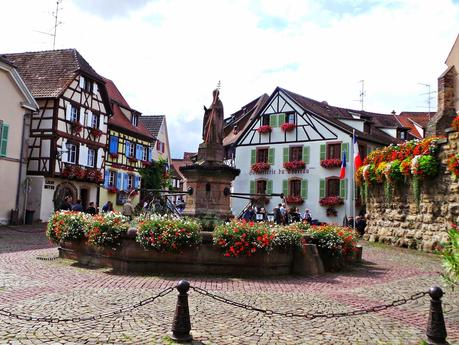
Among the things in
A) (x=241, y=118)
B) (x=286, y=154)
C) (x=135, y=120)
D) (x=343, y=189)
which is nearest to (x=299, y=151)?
(x=286, y=154)

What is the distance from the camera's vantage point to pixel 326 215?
110 feet

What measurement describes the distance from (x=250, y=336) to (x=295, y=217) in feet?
68.1

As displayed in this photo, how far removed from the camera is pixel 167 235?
997 cm

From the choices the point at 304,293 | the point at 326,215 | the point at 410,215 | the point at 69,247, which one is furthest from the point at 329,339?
the point at 326,215

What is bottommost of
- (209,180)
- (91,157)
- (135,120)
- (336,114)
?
(209,180)

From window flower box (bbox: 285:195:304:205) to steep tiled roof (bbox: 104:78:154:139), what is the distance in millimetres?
12995

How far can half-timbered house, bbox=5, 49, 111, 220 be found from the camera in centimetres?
2916

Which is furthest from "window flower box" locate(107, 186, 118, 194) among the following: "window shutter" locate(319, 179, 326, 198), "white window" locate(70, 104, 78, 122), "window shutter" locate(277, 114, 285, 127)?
"window shutter" locate(319, 179, 326, 198)

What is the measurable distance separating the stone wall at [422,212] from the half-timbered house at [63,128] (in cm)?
1799

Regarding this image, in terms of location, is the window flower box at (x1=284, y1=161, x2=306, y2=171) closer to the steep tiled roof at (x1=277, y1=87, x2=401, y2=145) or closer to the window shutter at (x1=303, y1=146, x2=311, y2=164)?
the window shutter at (x1=303, y1=146, x2=311, y2=164)

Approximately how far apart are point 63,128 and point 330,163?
17.2m

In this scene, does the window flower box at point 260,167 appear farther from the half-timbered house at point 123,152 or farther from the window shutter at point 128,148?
the window shutter at point 128,148

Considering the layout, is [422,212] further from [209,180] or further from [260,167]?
[260,167]

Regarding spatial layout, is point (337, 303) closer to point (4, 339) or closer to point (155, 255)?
point (155, 255)
